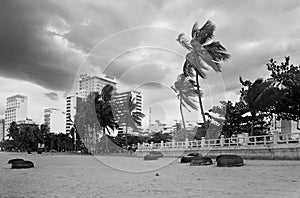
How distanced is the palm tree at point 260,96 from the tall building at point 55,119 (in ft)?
318

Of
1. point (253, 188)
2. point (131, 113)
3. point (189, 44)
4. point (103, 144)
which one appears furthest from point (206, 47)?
point (103, 144)

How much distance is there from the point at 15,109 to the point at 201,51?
144882 millimetres

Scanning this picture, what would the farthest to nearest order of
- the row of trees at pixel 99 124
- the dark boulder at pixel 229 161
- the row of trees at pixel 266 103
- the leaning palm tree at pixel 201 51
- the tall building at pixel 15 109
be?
the tall building at pixel 15 109
the row of trees at pixel 99 124
the leaning palm tree at pixel 201 51
the row of trees at pixel 266 103
the dark boulder at pixel 229 161

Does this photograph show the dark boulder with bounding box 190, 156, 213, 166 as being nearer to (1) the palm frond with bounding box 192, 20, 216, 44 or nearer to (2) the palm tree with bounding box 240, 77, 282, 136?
(2) the palm tree with bounding box 240, 77, 282, 136

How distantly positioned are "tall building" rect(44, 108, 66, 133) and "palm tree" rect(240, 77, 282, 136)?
96812 millimetres

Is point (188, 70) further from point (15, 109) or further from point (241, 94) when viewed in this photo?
point (15, 109)

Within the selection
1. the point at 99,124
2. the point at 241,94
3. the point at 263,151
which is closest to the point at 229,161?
the point at 263,151

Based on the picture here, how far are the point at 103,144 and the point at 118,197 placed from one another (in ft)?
199

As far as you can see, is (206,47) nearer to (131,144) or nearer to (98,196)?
(98,196)

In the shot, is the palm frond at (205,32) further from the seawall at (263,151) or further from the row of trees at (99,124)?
the row of trees at (99,124)

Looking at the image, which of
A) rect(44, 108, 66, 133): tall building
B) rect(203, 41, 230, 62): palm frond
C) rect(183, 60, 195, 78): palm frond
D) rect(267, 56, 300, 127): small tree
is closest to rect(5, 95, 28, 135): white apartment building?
rect(44, 108, 66, 133): tall building

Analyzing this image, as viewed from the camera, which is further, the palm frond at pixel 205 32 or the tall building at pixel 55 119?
the tall building at pixel 55 119

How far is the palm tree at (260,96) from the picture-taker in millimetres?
29420

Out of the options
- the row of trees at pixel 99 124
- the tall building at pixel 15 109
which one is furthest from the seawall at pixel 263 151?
the tall building at pixel 15 109
